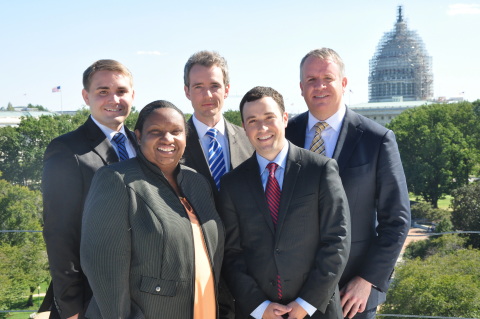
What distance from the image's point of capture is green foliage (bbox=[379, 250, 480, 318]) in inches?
660

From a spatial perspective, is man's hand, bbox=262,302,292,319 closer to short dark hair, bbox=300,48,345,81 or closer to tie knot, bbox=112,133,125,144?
tie knot, bbox=112,133,125,144

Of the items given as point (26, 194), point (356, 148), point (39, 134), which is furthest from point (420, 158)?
point (356, 148)

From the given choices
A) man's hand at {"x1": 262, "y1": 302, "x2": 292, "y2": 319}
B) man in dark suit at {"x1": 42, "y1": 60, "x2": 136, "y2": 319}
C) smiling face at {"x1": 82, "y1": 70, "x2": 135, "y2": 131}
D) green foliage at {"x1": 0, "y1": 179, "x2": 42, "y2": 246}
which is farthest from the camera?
green foliage at {"x1": 0, "y1": 179, "x2": 42, "y2": 246}

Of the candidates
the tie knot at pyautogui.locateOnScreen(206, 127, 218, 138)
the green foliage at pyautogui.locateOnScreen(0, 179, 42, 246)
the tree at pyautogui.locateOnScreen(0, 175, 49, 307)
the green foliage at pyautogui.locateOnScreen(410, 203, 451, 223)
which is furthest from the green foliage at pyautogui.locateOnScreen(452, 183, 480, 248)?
the tie knot at pyautogui.locateOnScreen(206, 127, 218, 138)

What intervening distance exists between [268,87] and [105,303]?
5.21 feet

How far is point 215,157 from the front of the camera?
412cm

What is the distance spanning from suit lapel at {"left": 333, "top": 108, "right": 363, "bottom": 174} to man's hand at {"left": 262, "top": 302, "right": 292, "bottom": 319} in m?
1.02

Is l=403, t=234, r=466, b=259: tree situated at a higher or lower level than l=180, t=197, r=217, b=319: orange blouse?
lower

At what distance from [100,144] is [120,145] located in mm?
205

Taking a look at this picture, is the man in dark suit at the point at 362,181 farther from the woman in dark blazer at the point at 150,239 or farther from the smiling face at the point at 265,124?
the woman in dark blazer at the point at 150,239

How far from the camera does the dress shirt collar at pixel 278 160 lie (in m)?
3.49

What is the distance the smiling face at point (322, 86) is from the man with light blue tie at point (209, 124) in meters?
0.63

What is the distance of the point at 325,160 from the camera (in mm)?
3436

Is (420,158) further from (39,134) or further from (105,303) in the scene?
(105,303)
